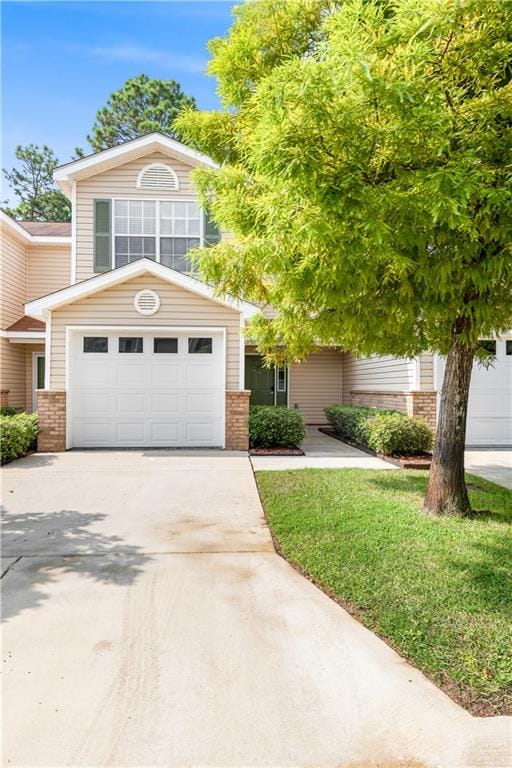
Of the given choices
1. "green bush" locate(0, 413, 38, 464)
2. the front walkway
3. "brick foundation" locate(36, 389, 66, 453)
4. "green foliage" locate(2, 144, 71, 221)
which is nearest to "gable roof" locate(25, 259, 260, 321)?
"brick foundation" locate(36, 389, 66, 453)

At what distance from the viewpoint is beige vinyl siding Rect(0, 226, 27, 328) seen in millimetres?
12500

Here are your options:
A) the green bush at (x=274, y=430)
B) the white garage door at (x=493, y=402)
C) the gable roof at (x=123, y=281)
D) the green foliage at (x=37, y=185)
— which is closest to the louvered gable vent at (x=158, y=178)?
the gable roof at (x=123, y=281)

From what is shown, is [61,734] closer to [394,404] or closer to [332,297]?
[332,297]

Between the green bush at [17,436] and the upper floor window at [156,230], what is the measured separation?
4685mm

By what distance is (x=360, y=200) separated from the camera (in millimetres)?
3227

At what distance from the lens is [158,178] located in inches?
460

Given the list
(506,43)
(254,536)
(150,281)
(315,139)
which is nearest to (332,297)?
(315,139)

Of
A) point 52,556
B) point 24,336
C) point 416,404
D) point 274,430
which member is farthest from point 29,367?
point 416,404

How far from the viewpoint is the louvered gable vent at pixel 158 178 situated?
1162cm

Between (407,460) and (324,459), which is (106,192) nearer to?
(324,459)

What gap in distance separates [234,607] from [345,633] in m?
0.83

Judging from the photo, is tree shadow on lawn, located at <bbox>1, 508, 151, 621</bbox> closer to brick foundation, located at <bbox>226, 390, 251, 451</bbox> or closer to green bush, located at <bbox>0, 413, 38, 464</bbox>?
green bush, located at <bbox>0, 413, 38, 464</bbox>

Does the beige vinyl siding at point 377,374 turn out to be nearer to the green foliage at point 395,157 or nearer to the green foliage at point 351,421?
the green foliage at point 351,421

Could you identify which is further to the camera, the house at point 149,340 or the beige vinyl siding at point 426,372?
the beige vinyl siding at point 426,372
